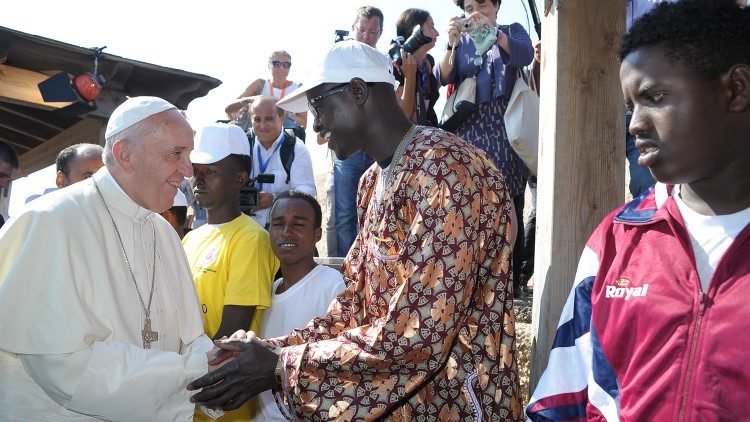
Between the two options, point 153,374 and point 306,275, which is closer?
point 153,374

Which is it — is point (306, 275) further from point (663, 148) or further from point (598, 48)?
point (663, 148)

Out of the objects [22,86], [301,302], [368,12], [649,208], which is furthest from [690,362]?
[22,86]

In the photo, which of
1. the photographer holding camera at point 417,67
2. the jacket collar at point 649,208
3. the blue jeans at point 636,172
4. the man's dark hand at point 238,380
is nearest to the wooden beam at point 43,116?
the photographer holding camera at point 417,67

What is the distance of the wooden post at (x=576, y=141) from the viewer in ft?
11.9

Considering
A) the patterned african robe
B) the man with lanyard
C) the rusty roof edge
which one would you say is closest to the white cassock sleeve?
the patterned african robe

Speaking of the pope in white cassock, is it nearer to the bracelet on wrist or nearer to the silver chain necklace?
the silver chain necklace

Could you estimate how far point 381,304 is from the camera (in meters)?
3.59

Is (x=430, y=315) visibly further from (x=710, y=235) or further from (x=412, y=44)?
(x=412, y=44)

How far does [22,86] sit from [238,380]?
6327 millimetres

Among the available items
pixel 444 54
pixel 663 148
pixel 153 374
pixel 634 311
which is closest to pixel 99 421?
pixel 153 374

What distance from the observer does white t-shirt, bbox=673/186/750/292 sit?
98.7 inches

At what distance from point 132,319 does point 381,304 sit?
44.4 inches

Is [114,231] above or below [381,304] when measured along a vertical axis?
above

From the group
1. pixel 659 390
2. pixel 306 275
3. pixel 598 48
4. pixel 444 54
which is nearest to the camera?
pixel 659 390
